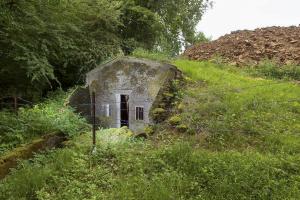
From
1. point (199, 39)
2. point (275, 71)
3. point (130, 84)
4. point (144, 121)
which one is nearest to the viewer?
point (144, 121)

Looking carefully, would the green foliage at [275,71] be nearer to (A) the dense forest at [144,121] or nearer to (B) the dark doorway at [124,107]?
(A) the dense forest at [144,121]

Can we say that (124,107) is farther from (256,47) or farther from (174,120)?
(256,47)

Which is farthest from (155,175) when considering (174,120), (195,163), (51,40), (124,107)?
(51,40)

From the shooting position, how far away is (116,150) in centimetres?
862

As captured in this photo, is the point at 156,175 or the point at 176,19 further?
the point at 176,19

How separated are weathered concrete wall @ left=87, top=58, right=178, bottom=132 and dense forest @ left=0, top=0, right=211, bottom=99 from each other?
5.21 feet

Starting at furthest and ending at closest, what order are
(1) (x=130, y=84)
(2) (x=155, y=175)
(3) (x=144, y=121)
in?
1. (1) (x=130, y=84)
2. (3) (x=144, y=121)
3. (2) (x=155, y=175)

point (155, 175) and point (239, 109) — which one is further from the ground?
point (239, 109)

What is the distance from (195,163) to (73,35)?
9626 millimetres

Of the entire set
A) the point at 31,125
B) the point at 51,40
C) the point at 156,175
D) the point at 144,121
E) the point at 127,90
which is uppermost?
the point at 51,40

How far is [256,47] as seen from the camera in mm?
15922

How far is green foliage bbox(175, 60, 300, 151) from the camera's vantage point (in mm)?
9273

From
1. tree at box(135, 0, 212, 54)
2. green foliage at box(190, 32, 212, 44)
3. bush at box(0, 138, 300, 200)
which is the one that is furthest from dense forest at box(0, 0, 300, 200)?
green foliage at box(190, 32, 212, 44)

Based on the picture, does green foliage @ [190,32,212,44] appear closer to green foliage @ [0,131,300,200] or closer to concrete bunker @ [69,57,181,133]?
concrete bunker @ [69,57,181,133]
